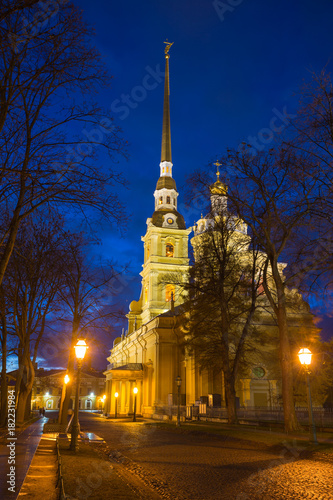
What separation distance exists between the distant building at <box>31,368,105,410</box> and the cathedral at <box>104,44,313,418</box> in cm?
3981

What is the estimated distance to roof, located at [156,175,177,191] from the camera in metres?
65.3

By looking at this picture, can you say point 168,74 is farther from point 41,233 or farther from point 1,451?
point 1,451

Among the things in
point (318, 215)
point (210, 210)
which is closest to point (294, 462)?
point (318, 215)

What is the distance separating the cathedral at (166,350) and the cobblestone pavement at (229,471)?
12515 millimetres

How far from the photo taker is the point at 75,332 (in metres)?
24.4

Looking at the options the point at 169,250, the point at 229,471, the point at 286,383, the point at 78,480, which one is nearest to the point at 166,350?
the point at 169,250

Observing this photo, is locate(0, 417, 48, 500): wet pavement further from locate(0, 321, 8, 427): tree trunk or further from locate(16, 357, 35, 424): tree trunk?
locate(0, 321, 8, 427): tree trunk

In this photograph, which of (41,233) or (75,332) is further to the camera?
(75,332)

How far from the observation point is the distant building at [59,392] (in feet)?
339

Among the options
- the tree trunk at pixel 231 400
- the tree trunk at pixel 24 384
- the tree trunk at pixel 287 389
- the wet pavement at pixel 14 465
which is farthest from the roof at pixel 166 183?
the wet pavement at pixel 14 465

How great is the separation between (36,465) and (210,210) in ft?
55.1

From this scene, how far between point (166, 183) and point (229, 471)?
2272 inches

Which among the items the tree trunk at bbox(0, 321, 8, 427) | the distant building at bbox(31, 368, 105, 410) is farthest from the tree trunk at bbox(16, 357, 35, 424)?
the distant building at bbox(31, 368, 105, 410)

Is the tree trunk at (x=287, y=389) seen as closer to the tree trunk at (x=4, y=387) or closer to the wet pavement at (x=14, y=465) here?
the wet pavement at (x=14, y=465)
